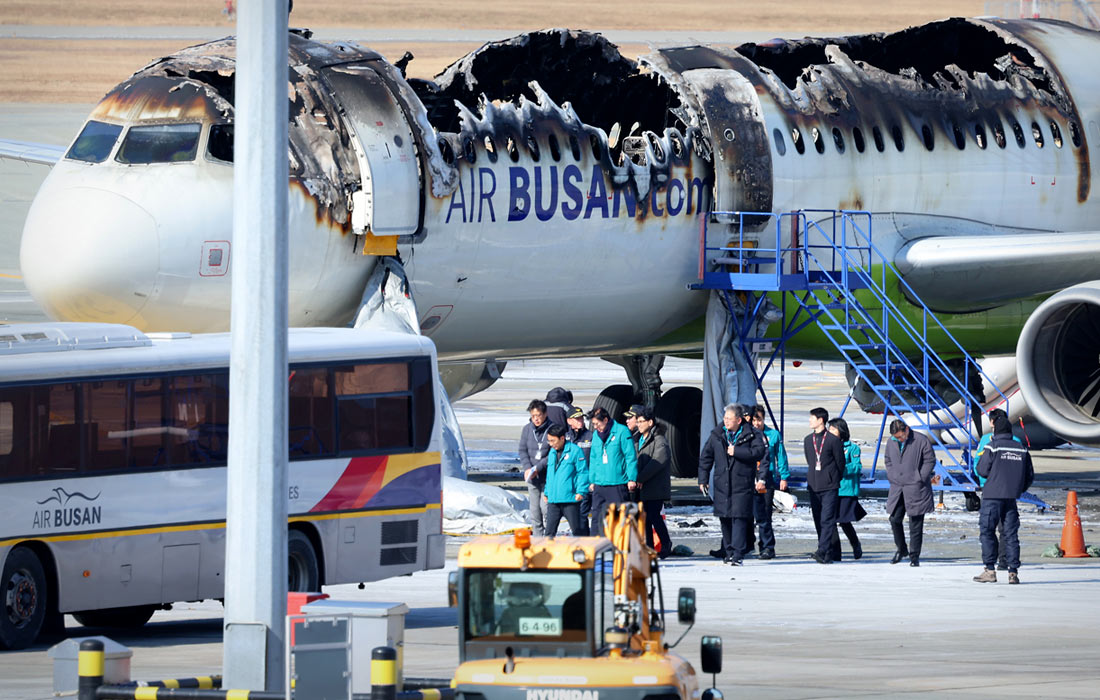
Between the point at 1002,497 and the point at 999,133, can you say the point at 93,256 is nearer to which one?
the point at 1002,497

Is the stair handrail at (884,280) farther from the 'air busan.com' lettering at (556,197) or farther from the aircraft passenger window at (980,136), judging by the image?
the aircraft passenger window at (980,136)

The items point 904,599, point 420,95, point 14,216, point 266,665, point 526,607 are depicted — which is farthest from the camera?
point 14,216

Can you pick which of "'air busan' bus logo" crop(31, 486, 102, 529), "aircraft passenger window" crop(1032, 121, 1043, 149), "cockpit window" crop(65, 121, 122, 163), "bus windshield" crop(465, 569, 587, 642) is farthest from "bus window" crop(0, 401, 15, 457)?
"aircraft passenger window" crop(1032, 121, 1043, 149)

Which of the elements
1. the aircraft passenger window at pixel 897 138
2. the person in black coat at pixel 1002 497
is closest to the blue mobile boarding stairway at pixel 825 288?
the aircraft passenger window at pixel 897 138

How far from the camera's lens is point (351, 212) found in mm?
22234

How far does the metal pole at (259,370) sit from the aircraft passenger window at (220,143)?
9333 millimetres

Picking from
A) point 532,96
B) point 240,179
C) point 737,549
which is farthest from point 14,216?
point 240,179

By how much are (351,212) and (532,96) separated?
547 cm

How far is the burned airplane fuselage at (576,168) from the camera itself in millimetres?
21609

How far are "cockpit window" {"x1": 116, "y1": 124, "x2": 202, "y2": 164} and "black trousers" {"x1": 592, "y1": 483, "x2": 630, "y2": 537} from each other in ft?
18.2

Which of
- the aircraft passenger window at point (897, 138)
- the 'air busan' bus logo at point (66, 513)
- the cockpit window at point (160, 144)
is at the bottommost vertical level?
the 'air busan' bus logo at point (66, 513)

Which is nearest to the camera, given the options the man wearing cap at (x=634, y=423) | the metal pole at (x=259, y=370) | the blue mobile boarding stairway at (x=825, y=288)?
the metal pole at (x=259, y=370)

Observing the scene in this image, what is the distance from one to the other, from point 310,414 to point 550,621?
714 centimetres

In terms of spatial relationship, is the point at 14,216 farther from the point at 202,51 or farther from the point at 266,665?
the point at 266,665
